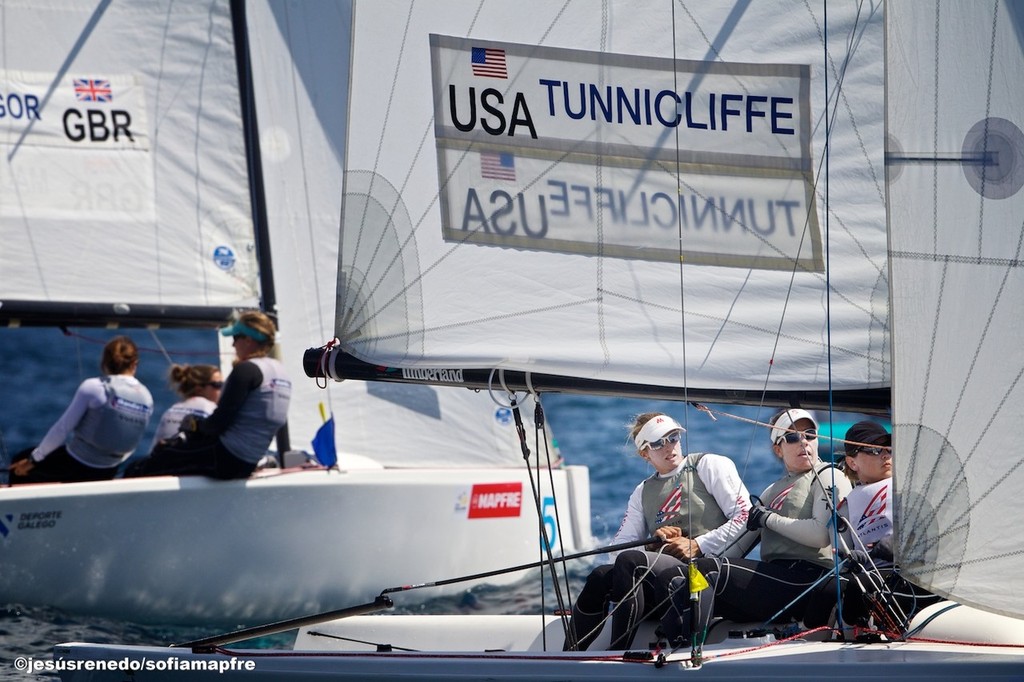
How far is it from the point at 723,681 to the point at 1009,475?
3.01 feet

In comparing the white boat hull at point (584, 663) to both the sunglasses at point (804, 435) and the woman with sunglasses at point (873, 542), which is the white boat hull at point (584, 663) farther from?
the sunglasses at point (804, 435)

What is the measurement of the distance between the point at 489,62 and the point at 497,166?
0.32 metres

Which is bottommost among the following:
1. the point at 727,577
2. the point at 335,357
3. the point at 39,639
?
the point at 39,639

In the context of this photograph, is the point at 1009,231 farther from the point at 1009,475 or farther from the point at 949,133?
the point at 1009,475

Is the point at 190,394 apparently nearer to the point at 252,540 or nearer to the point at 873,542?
the point at 252,540

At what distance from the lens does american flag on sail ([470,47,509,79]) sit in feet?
14.4

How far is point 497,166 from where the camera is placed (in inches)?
174

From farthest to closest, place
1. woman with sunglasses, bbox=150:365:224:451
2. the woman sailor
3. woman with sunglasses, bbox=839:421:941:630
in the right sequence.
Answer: woman with sunglasses, bbox=150:365:224:451
the woman sailor
woman with sunglasses, bbox=839:421:941:630

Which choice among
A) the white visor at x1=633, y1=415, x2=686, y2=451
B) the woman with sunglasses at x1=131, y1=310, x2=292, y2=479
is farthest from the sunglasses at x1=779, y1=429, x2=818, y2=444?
the woman with sunglasses at x1=131, y1=310, x2=292, y2=479

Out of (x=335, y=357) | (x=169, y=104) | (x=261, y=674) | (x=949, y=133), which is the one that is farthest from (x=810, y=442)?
(x=169, y=104)

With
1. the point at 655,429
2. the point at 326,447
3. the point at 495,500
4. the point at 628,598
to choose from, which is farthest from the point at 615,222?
the point at 495,500

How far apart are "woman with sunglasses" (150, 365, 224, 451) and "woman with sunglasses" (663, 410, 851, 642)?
360 cm

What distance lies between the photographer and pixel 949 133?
3729 millimetres

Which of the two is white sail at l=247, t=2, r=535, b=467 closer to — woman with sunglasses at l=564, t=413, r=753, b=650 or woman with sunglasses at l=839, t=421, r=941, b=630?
woman with sunglasses at l=564, t=413, r=753, b=650
